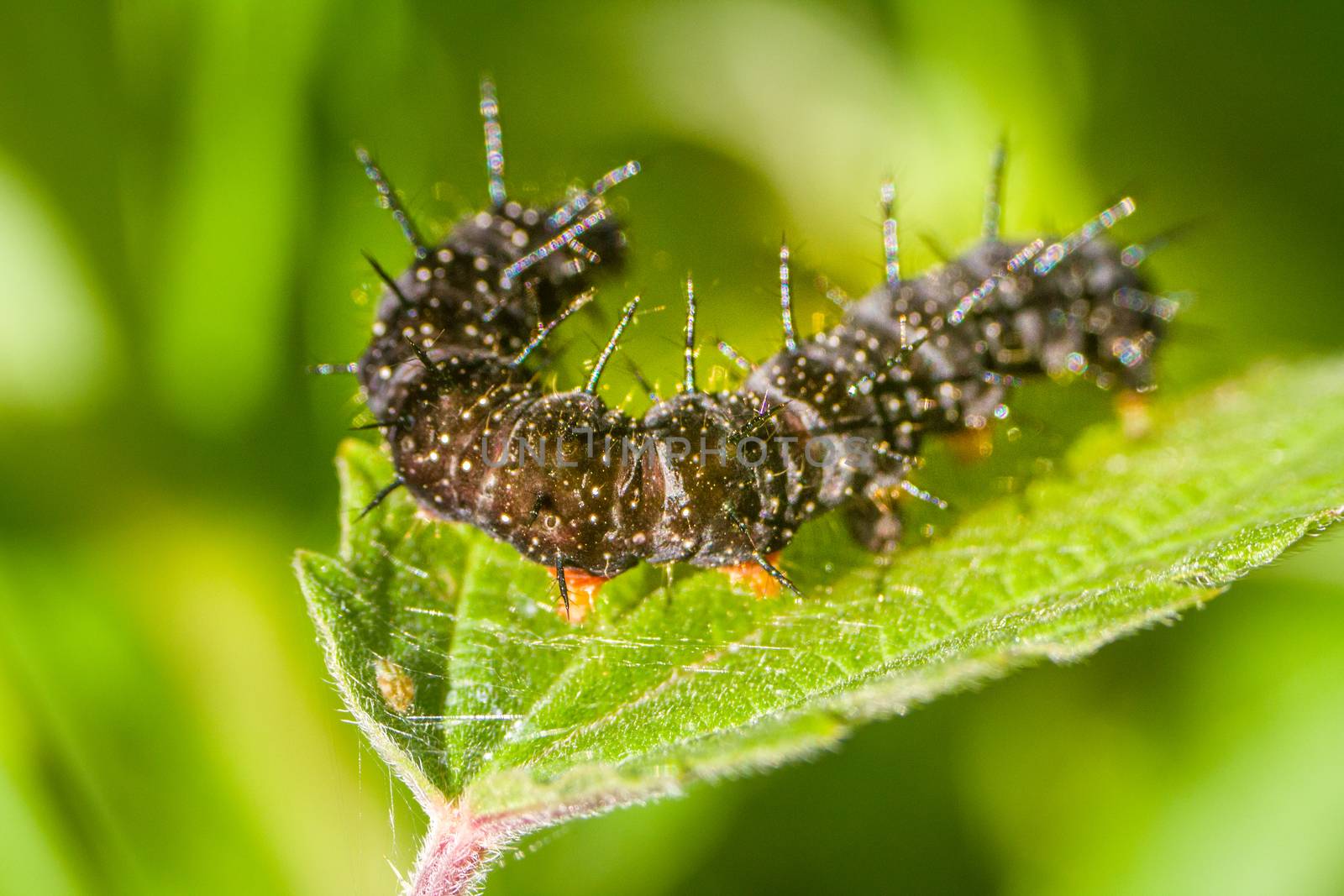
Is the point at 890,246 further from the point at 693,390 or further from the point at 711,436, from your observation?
the point at 711,436

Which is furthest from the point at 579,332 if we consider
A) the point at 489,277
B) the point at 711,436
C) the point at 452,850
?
the point at 452,850

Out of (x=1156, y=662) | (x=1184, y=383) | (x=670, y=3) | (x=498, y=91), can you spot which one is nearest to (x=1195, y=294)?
(x=1184, y=383)

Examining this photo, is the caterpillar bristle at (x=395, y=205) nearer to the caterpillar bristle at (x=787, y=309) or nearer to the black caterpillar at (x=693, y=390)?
the black caterpillar at (x=693, y=390)

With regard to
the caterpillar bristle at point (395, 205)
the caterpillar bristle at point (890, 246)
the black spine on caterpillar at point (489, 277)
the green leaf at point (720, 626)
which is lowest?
the green leaf at point (720, 626)

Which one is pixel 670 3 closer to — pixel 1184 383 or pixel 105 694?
pixel 1184 383

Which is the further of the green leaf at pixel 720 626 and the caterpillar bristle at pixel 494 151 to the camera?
the caterpillar bristle at pixel 494 151

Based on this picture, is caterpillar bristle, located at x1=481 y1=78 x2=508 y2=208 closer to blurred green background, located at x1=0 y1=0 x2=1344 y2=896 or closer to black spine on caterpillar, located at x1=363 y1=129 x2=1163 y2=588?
blurred green background, located at x1=0 y1=0 x2=1344 y2=896

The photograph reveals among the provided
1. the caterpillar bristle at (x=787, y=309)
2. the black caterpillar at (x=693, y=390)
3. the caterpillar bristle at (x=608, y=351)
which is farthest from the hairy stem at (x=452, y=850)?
the caterpillar bristle at (x=787, y=309)
